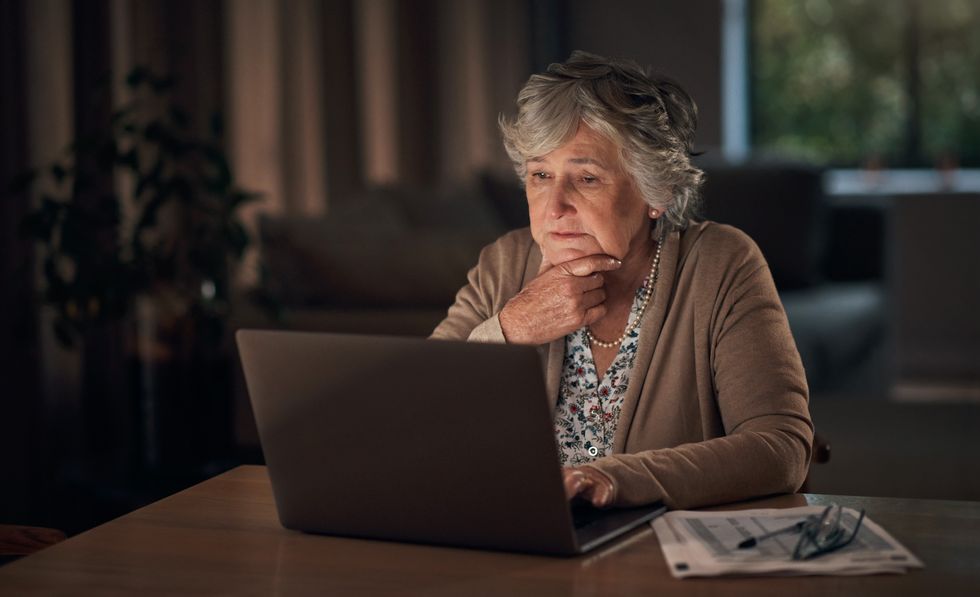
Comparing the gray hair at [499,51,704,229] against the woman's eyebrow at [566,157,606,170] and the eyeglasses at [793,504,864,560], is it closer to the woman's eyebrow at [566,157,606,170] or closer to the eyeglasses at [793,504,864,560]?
the woman's eyebrow at [566,157,606,170]

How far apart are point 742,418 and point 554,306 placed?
31 centimetres

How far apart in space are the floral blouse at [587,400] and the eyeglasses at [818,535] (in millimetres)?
550

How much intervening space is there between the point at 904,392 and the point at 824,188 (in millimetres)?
1241

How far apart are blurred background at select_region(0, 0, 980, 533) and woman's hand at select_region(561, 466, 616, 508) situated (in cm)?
149

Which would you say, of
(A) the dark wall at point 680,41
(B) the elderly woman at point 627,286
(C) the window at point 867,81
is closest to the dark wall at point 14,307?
(B) the elderly woman at point 627,286

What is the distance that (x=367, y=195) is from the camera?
4.07 meters

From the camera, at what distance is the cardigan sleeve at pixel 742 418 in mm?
1349

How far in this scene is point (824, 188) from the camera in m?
4.89

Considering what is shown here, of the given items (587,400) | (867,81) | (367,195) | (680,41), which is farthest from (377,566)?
(867,81)

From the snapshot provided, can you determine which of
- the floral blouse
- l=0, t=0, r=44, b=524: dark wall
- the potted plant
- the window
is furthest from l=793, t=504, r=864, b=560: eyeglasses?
the window

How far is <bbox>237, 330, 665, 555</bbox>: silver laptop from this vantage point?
1.11 metres

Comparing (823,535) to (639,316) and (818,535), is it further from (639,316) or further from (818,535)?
(639,316)

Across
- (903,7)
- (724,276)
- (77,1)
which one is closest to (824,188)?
(903,7)

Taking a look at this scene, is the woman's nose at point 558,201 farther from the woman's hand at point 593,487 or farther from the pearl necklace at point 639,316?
the woman's hand at point 593,487
